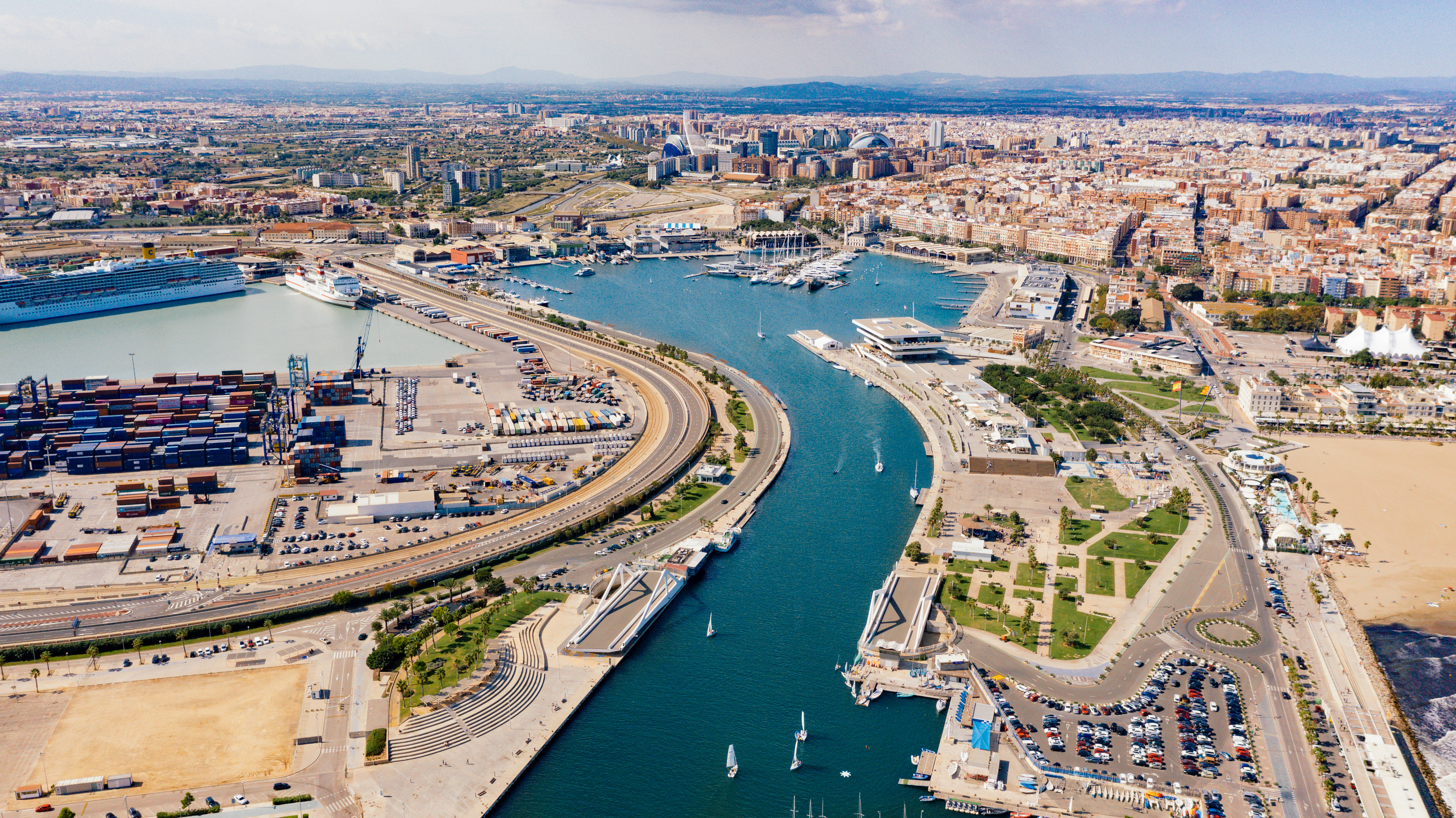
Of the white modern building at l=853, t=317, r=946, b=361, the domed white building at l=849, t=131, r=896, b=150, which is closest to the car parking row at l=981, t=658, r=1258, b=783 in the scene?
the white modern building at l=853, t=317, r=946, b=361

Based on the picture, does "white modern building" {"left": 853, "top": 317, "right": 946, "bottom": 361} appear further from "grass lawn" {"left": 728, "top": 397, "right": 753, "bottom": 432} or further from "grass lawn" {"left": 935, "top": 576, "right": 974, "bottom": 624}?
"grass lawn" {"left": 935, "top": 576, "right": 974, "bottom": 624}

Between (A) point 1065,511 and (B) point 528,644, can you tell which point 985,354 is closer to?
(A) point 1065,511

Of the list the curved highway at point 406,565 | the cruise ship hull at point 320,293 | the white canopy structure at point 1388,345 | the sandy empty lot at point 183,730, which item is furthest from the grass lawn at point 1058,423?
the cruise ship hull at point 320,293

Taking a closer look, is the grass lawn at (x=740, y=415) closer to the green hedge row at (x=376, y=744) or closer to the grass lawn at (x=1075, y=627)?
the grass lawn at (x=1075, y=627)

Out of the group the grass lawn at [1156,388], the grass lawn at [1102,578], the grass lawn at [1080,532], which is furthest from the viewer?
the grass lawn at [1156,388]

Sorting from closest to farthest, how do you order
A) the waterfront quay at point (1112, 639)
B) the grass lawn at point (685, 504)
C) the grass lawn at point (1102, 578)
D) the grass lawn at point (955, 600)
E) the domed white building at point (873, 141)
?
1. the waterfront quay at point (1112, 639)
2. the grass lawn at point (955, 600)
3. the grass lawn at point (1102, 578)
4. the grass lawn at point (685, 504)
5. the domed white building at point (873, 141)
